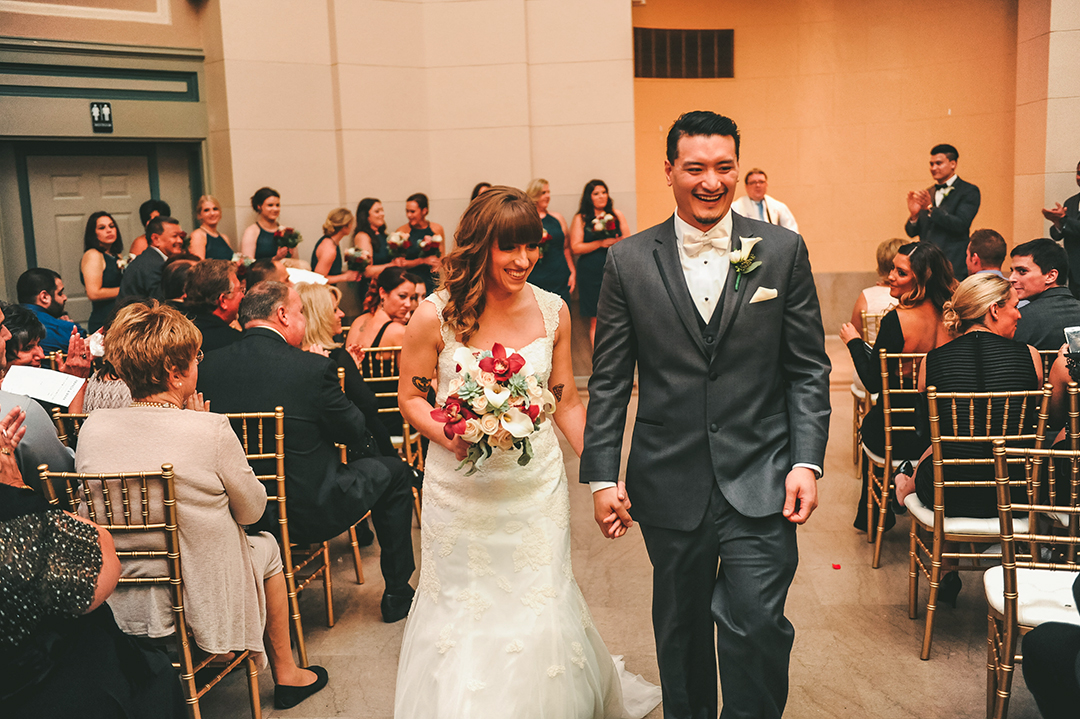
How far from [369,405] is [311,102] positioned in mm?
5076

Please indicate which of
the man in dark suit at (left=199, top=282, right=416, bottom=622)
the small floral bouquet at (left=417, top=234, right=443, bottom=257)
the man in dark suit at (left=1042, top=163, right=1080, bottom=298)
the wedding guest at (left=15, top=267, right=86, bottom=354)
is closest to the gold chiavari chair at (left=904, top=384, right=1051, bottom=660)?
Answer: the man in dark suit at (left=199, top=282, right=416, bottom=622)

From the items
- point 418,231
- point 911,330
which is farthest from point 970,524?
point 418,231

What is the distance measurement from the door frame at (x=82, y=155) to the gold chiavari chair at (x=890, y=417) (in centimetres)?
651

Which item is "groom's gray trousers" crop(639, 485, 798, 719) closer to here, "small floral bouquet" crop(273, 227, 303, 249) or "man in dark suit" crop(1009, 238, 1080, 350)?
"man in dark suit" crop(1009, 238, 1080, 350)

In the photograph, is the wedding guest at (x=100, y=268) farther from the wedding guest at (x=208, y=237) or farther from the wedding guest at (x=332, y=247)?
the wedding guest at (x=332, y=247)

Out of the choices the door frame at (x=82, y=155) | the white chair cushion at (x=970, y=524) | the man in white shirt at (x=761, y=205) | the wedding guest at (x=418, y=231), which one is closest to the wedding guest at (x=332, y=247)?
the wedding guest at (x=418, y=231)

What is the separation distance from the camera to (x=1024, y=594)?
278 centimetres

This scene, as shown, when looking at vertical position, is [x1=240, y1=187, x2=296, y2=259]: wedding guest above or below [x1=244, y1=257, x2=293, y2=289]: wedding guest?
above

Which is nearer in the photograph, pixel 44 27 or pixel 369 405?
pixel 369 405

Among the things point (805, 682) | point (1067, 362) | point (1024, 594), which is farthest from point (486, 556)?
point (1067, 362)

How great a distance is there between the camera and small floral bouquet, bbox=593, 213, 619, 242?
8.34 m

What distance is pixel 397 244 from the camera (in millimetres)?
7918

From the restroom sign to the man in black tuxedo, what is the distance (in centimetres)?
677

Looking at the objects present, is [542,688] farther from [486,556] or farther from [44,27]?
[44,27]
